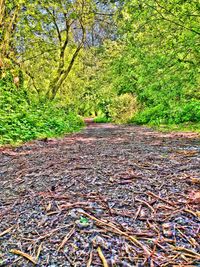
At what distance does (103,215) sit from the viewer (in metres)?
1.61

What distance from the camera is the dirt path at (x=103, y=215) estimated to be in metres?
1.26

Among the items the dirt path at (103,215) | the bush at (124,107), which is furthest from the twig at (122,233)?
the bush at (124,107)

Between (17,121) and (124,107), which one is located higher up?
(17,121)

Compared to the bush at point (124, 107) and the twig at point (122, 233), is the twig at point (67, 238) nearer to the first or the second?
the twig at point (122, 233)

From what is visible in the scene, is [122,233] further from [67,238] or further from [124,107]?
[124,107]

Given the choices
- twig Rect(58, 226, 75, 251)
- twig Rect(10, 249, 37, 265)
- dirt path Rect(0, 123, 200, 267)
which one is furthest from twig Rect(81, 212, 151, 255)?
twig Rect(10, 249, 37, 265)

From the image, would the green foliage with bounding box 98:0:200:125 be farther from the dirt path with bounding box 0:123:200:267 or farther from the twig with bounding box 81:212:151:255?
the twig with bounding box 81:212:151:255

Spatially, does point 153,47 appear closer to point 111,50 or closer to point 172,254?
point 172,254

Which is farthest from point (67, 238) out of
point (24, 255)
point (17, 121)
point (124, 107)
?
point (124, 107)

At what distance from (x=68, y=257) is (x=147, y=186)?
0.95 metres

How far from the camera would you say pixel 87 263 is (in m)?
1.20

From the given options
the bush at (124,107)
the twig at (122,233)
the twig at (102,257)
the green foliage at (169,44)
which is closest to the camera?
the twig at (102,257)

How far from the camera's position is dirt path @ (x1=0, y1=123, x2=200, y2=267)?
4.14 feet

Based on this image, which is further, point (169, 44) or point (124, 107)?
point (124, 107)
